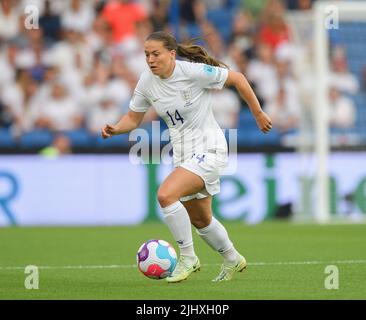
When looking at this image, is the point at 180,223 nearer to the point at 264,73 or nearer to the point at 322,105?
the point at 322,105

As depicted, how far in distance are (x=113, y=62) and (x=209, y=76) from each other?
10437 mm

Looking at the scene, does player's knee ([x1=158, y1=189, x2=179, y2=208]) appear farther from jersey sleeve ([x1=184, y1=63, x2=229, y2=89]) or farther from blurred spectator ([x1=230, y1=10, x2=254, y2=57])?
blurred spectator ([x1=230, y1=10, x2=254, y2=57])

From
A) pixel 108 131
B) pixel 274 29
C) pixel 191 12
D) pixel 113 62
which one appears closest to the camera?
pixel 108 131

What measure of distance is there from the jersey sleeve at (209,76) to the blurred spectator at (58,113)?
9.60m

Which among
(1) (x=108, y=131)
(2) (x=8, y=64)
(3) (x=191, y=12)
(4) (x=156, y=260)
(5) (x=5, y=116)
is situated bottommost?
(4) (x=156, y=260)

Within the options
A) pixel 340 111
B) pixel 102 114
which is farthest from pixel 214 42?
pixel 340 111

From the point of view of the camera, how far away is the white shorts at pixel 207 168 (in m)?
9.01

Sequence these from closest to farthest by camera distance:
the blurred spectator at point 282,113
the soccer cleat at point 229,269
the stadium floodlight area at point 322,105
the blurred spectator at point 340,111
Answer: the soccer cleat at point 229,269, the stadium floodlight area at point 322,105, the blurred spectator at point 340,111, the blurred spectator at point 282,113

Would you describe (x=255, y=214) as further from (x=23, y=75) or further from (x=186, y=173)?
(x=186, y=173)

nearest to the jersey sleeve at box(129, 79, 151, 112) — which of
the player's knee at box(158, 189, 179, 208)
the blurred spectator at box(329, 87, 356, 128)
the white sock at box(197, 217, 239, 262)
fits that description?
the player's knee at box(158, 189, 179, 208)

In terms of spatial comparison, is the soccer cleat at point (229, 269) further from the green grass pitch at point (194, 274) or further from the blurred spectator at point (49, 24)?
the blurred spectator at point (49, 24)

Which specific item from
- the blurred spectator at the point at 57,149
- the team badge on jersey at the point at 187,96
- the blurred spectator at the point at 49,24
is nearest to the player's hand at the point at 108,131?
the team badge on jersey at the point at 187,96

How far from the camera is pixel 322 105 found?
1775 cm

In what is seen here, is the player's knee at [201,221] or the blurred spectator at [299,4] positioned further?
the blurred spectator at [299,4]
